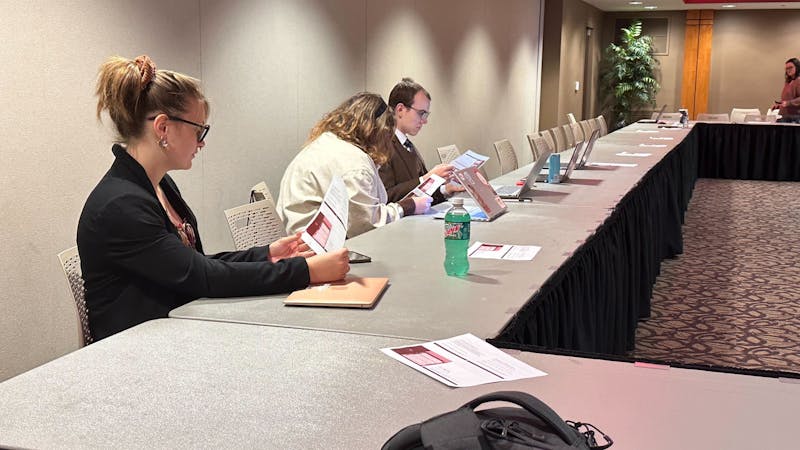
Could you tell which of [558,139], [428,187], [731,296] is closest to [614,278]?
[428,187]

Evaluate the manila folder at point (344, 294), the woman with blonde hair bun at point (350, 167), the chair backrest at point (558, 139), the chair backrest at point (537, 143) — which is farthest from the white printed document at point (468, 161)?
the chair backrest at point (558, 139)

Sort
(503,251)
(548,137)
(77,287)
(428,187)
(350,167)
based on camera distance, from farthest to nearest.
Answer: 1. (548,137)
2. (428,187)
3. (350,167)
4. (503,251)
5. (77,287)

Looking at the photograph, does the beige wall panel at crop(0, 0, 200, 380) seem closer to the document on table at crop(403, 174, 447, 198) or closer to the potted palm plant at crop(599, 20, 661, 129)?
the document on table at crop(403, 174, 447, 198)

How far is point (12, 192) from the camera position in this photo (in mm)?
3578

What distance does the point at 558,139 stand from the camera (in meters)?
9.50

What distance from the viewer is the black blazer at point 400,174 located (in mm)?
4586

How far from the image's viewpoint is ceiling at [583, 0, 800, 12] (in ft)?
47.6

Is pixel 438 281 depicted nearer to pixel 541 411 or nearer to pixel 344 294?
pixel 344 294

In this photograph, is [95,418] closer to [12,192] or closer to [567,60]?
[12,192]

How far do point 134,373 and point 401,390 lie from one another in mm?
529

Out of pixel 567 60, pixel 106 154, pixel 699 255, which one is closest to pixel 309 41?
pixel 106 154

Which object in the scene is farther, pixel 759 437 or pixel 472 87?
pixel 472 87

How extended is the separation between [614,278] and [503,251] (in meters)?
1.02

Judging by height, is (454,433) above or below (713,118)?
below
